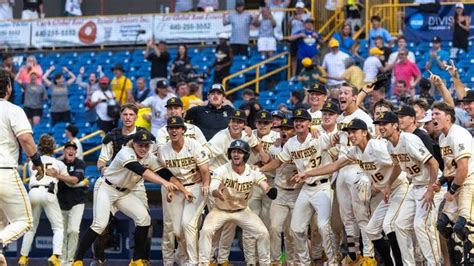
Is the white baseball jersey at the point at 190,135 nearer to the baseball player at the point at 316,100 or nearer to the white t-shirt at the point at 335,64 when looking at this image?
the baseball player at the point at 316,100

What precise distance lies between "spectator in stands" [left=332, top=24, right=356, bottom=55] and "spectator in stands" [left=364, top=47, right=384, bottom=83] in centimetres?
119

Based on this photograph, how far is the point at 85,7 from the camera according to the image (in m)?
28.8

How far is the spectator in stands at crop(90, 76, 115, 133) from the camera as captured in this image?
23183 mm

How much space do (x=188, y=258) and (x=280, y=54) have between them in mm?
8392

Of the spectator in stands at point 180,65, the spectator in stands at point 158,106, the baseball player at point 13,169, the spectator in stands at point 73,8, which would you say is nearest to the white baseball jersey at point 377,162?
the baseball player at point 13,169

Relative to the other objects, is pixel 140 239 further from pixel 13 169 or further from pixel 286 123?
pixel 13 169

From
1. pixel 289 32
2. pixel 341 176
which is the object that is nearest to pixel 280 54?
pixel 289 32

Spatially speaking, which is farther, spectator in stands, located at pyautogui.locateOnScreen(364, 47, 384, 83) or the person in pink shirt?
spectator in stands, located at pyautogui.locateOnScreen(364, 47, 384, 83)

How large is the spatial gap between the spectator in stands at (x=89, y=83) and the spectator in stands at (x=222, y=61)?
2.38m

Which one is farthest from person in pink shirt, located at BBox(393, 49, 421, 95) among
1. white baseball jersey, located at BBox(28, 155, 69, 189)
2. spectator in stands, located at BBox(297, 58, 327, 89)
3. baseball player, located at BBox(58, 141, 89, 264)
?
white baseball jersey, located at BBox(28, 155, 69, 189)

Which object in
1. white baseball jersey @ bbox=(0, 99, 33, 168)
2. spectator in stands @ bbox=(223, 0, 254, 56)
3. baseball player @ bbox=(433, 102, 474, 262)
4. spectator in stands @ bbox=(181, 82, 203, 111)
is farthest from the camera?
spectator in stands @ bbox=(223, 0, 254, 56)

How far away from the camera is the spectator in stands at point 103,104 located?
23.2 metres

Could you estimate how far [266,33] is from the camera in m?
24.2

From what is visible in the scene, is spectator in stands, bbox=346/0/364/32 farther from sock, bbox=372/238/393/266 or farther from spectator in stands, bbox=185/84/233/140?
sock, bbox=372/238/393/266
